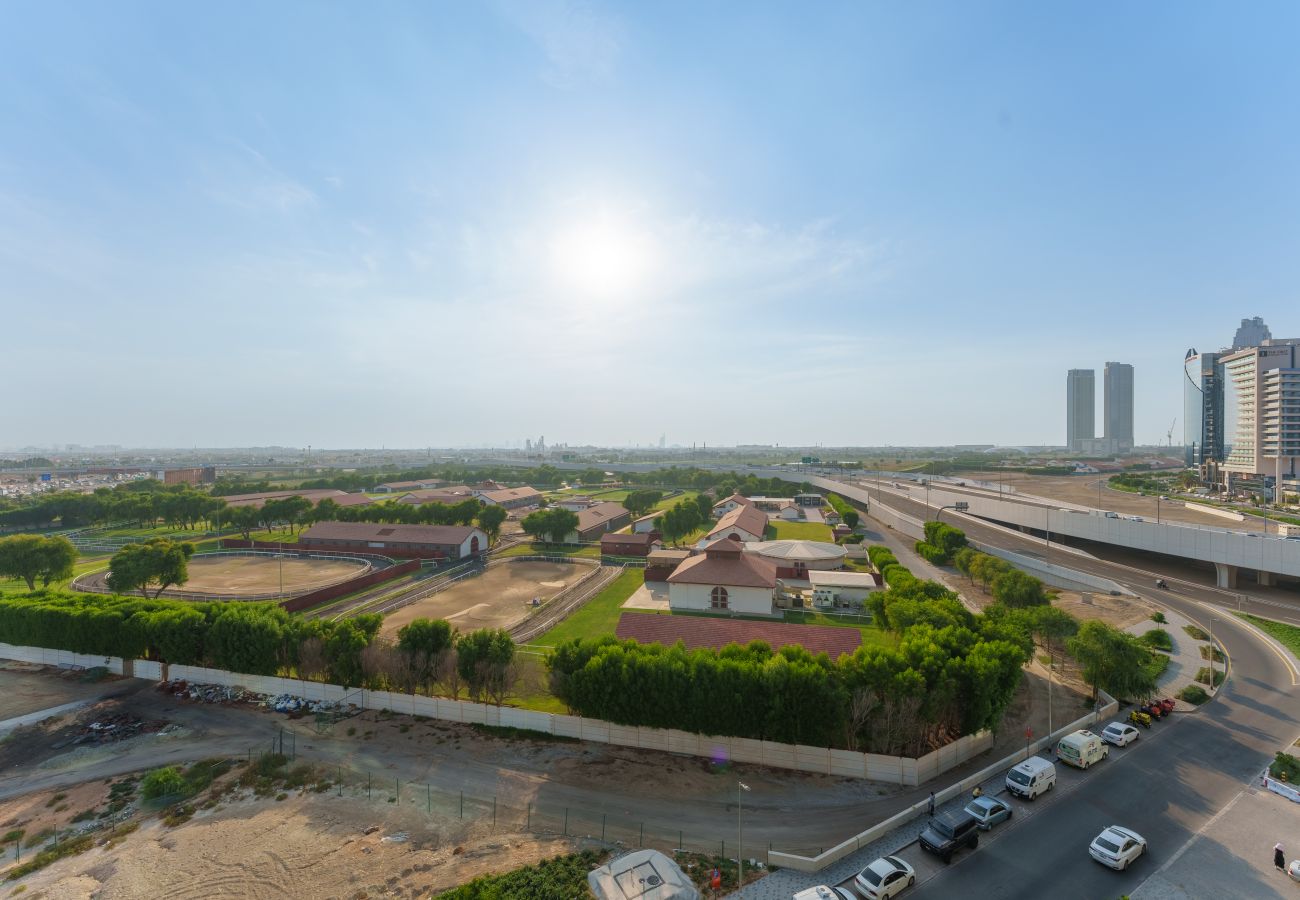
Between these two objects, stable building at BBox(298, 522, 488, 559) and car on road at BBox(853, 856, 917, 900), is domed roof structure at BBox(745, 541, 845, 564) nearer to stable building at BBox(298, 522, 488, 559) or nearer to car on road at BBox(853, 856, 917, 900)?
stable building at BBox(298, 522, 488, 559)

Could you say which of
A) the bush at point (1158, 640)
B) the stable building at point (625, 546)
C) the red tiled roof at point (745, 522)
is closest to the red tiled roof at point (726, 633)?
the bush at point (1158, 640)

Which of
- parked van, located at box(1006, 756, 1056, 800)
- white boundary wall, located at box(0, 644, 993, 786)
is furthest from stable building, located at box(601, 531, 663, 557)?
parked van, located at box(1006, 756, 1056, 800)

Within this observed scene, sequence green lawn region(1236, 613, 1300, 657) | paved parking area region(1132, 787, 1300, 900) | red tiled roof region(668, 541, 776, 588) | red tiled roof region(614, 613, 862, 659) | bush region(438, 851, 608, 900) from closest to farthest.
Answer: bush region(438, 851, 608, 900)
paved parking area region(1132, 787, 1300, 900)
red tiled roof region(614, 613, 862, 659)
green lawn region(1236, 613, 1300, 657)
red tiled roof region(668, 541, 776, 588)

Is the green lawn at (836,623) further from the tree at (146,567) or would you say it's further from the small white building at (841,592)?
the tree at (146,567)

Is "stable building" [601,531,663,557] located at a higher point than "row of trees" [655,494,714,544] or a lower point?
lower

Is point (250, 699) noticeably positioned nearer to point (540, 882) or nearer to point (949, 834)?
point (540, 882)

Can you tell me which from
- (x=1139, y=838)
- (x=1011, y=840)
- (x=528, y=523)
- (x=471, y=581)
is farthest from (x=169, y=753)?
(x=528, y=523)

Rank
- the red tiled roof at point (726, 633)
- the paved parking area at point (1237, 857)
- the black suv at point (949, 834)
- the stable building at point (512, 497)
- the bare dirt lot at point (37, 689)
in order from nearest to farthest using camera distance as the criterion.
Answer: the paved parking area at point (1237, 857), the black suv at point (949, 834), the red tiled roof at point (726, 633), the bare dirt lot at point (37, 689), the stable building at point (512, 497)

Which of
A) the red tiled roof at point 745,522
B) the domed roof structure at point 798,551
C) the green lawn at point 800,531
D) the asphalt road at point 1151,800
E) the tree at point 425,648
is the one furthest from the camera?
the green lawn at point 800,531
